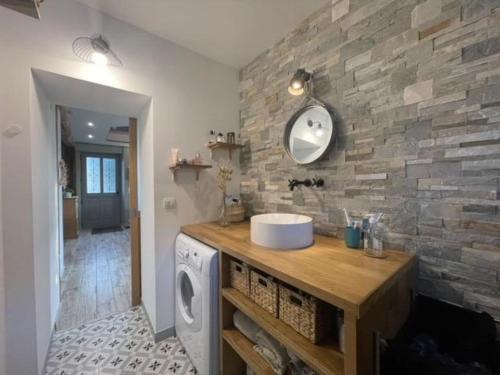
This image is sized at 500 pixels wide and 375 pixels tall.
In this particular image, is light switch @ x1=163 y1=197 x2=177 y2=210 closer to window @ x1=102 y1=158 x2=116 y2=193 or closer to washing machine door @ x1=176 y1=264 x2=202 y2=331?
washing machine door @ x1=176 y1=264 x2=202 y2=331

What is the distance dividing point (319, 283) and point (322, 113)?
110cm

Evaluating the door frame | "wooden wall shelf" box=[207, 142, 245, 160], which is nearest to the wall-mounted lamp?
"wooden wall shelf" box=[207, 142, 245, 160]

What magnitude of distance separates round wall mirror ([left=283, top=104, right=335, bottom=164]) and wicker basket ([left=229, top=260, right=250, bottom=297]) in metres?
0.83

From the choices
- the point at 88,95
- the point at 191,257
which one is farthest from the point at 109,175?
the point at 191,257

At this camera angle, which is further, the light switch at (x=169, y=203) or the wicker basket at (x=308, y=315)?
the light switch at (x=169, y=203)

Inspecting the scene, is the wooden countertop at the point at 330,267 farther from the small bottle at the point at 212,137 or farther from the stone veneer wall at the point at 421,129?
the small bottle at the point at 212,137

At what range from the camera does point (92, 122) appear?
429 cm

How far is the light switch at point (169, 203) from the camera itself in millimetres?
1779

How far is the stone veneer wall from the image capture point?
909mm

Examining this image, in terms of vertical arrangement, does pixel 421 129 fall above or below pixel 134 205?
above

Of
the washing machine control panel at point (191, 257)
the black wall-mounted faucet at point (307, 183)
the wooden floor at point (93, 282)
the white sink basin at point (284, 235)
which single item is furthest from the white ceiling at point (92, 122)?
the white sink basin at point (284, 235)

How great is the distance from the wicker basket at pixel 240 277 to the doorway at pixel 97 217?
134cm

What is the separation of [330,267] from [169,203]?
1346 mm

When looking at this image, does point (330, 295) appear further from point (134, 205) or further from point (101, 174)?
point (101, 174)
